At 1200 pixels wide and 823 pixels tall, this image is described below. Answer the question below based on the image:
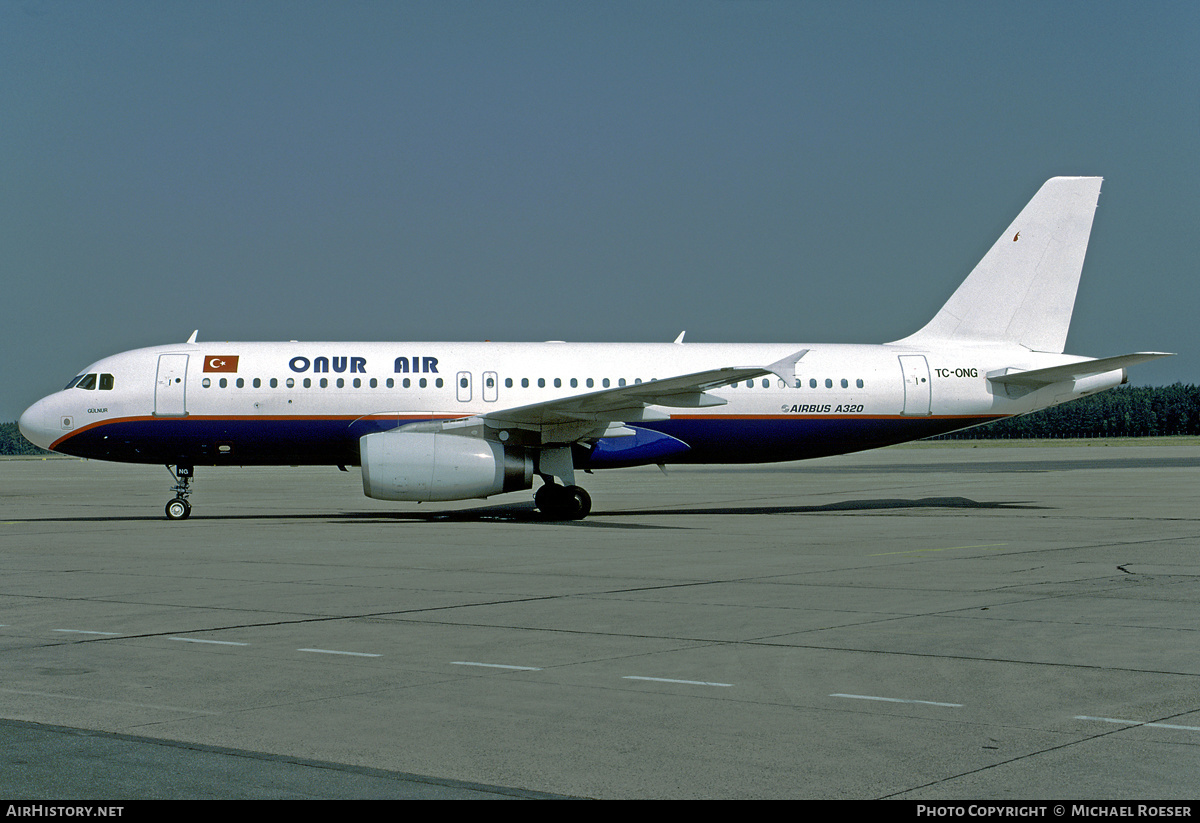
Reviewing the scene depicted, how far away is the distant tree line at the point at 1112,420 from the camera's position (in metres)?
134

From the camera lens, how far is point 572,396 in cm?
2298

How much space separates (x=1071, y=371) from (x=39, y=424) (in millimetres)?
21300

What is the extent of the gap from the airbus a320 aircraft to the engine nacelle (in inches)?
1.2

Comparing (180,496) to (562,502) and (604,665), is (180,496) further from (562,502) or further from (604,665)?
(604,665)

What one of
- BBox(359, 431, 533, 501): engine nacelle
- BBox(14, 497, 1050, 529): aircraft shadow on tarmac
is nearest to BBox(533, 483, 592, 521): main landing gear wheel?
BBox(14, 497, 1050, 529): aircraft shadow on tarmac

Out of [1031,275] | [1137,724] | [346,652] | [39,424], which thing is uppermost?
[1031,275]

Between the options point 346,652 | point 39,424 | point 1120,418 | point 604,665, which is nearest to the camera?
point 604,665

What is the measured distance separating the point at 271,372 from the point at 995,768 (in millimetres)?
21202

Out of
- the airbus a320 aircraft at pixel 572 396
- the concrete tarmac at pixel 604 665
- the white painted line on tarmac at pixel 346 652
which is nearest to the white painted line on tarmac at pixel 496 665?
the concrete tarmac at pixel 604 665

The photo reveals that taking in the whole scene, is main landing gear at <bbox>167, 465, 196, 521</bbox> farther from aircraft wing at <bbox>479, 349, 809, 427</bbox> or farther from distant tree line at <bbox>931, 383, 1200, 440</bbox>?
distant tree line at <bbox>931, 383, 1200, 440</bbox>

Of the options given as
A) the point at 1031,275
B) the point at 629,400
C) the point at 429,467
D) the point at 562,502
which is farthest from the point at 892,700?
the point at 1031,275

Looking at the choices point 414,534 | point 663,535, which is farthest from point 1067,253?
point 414,534

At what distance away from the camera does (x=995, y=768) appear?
6113mm

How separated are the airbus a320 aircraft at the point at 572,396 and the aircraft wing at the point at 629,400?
0.18ft
